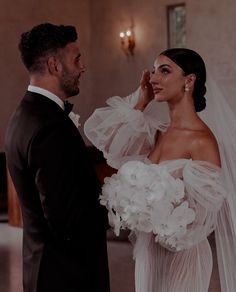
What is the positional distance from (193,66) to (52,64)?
0.60 m

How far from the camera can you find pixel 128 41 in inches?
357

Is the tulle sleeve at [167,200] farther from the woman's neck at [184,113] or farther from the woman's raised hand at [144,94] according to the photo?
the woman's raised hand at [144,94]

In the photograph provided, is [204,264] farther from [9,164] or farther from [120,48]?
[120,48]

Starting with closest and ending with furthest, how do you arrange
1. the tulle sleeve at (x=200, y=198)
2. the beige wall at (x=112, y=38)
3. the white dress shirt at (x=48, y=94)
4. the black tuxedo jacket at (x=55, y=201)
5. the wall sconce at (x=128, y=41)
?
the black tuxedo jacket at (x=55, y=201), the white dress shirt at (x=48, y=94), the tulle sleeve at (x=200, y=198), the beige wall at (x=112, y=38), the wall sconce at (x=128, y=41)

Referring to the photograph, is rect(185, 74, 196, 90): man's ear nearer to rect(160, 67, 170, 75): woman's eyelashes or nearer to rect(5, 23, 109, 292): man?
rect(160, 67, 170, 75): woman's eyelashes

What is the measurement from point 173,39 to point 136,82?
0.91 meters

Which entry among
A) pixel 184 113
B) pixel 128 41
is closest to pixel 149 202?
pixel 184 113

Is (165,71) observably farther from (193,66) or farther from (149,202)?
(149,202)

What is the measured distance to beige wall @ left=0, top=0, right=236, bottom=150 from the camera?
7.81 m

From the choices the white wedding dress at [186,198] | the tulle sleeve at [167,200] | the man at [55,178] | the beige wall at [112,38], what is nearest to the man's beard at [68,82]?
the man at [55,178]

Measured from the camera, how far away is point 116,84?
946 centimetres

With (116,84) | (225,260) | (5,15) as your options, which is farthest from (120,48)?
(225,260)

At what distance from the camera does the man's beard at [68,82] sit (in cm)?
197

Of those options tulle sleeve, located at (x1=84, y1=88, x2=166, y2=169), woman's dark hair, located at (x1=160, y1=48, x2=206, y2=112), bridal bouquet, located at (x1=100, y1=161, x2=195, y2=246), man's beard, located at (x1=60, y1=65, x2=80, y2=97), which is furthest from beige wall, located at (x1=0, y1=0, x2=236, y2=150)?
man's beard, located at (x1=60, y1=65, x2=80, y2=97)
